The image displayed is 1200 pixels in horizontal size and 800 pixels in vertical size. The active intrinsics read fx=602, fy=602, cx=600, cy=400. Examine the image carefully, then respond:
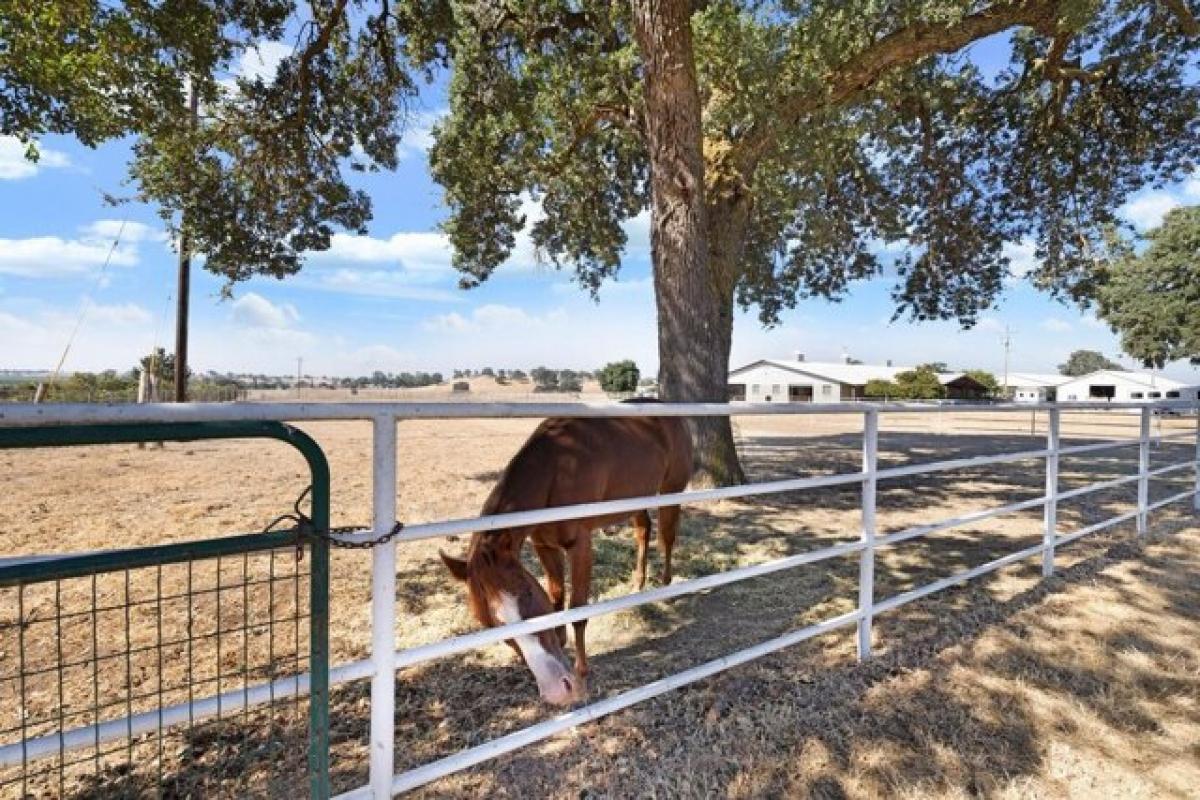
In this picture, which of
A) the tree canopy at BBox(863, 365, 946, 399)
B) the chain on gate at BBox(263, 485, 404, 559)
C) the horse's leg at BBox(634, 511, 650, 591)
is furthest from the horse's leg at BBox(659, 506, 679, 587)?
the tree canopy at BBox(863, 365, 946, 399)

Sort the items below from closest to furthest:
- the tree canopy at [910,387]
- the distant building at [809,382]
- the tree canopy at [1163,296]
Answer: the tree canopy at [1163,296]
the tree canopy at [910,387]
the distant building at [809,382]

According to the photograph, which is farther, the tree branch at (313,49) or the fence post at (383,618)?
the tree branch at (313,49)

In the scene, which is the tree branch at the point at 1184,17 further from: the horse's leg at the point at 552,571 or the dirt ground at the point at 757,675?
the horse's leg at the point at 552,571

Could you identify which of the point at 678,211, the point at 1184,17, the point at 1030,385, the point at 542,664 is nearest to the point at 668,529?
the point at 542,664

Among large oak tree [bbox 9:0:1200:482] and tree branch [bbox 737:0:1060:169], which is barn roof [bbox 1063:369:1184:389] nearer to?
large oak tree [bbox 9:0:1200:482]

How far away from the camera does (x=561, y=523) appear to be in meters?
2.93

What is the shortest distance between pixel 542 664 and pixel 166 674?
2.22 metres

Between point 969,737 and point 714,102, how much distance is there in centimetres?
710

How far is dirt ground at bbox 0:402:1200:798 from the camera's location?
2.26 metres

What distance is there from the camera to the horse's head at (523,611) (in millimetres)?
2213

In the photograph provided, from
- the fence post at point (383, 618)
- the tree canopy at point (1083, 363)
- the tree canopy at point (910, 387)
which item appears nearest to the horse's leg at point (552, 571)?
the fence post at point (383, 618)

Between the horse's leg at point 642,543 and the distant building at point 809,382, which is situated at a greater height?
the distant building at point 809,382

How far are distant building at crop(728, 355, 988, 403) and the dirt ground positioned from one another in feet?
157

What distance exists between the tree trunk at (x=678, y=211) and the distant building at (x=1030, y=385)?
71.8 metres
